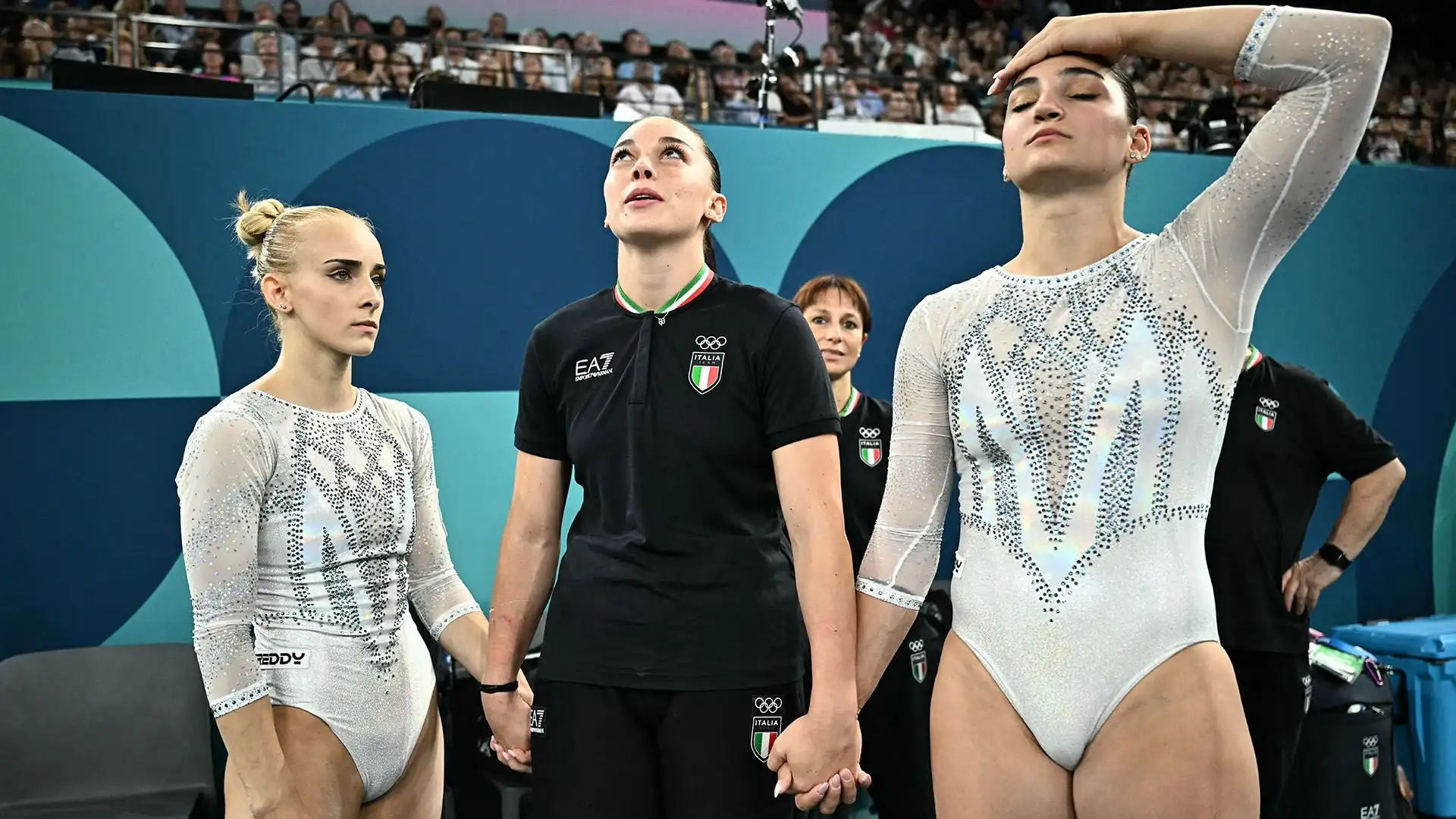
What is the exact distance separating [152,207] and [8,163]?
0.48m

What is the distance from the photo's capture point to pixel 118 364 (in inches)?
172

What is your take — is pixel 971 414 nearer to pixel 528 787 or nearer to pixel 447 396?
pixel 528 787

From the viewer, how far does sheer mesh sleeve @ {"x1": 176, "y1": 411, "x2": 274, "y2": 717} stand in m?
2.24

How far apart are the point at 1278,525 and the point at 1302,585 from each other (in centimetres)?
21

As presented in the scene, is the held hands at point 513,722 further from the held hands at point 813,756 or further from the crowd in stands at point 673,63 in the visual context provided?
the crowd in stands at point 673,63

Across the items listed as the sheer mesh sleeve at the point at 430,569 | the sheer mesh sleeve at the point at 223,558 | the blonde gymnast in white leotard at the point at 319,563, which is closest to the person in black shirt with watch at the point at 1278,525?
the sheer mesh sleeve at the point at 430,569

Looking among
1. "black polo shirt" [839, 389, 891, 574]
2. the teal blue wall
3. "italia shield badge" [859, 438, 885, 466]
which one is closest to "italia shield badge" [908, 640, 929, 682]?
"black polo shirt" [839, 389, 891, 574]

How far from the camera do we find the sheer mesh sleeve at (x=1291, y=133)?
1762 millimetres

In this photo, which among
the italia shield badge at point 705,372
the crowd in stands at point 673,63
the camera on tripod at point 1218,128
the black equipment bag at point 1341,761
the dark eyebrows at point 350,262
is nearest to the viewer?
the italia shield badge at point 705,372

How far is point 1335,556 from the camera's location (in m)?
3.99

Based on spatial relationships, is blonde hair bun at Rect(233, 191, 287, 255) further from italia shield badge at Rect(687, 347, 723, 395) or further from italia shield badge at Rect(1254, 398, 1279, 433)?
italia shield badge at Rect(1254, 398, 1279, 433)

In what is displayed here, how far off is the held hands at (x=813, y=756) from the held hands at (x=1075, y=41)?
1123mm

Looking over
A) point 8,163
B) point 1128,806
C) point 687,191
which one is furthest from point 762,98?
point 1128,806

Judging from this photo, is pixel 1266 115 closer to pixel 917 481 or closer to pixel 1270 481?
pixel 917 481
